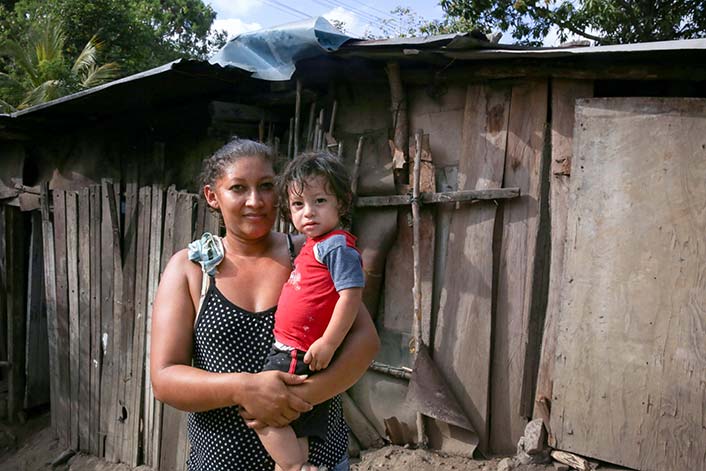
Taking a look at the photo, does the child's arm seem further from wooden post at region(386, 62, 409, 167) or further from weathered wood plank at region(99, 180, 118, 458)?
weathered wood plank at region(99, 180, 118, 458)

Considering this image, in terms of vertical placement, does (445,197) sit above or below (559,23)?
below

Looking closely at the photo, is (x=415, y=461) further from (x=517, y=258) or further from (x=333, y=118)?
(x=333, y=118)

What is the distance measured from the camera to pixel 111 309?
552 centimetres

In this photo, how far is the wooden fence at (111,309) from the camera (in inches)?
197

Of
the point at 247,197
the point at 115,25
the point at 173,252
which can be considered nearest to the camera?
the point at 247,197

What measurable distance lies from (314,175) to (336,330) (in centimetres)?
51

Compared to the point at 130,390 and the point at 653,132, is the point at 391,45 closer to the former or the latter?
the point at 653,132

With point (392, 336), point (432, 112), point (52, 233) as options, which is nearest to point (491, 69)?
point (432, 112)

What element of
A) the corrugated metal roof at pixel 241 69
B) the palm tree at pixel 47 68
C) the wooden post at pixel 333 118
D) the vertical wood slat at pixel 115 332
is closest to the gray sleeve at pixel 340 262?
the corrugated metal roof at pixel 241 69

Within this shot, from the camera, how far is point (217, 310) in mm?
1854

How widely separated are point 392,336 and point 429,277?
59cm

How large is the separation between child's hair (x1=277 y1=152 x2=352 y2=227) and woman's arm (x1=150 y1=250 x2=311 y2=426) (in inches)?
16.3

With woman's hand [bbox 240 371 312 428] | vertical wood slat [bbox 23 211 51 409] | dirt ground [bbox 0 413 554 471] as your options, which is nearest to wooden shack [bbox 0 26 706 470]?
dirt ground [bbox 0 413 554 471]

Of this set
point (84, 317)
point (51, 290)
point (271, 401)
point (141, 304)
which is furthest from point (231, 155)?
point (51, 290)
